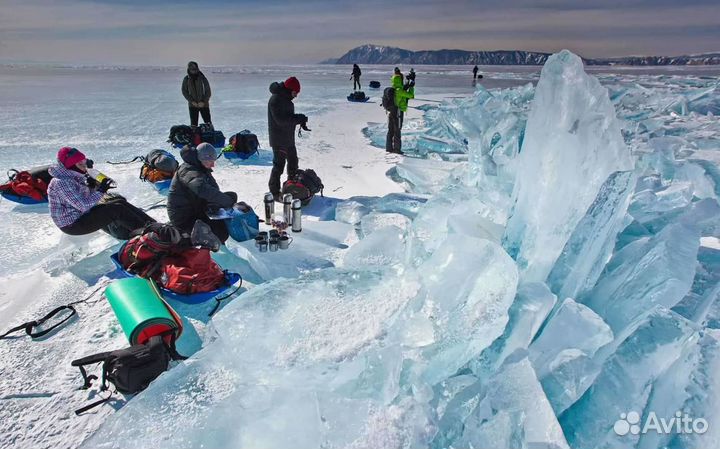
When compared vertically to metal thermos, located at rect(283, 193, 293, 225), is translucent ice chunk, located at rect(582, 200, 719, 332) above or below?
above

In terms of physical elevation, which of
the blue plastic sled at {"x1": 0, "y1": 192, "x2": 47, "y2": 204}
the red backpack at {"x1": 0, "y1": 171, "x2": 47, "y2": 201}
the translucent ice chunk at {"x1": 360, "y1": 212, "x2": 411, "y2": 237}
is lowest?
the translucent ice chunk at {"x1": 360, "y1": 212, "x2": 411, "y2": 237}

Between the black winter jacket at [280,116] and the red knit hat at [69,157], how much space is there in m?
2.54

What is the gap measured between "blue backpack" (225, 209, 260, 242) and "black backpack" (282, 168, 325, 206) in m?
1.16

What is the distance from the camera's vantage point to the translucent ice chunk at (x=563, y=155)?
8.97ft

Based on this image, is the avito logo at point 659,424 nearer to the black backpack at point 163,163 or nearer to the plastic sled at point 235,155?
the black backpack at point 163,163

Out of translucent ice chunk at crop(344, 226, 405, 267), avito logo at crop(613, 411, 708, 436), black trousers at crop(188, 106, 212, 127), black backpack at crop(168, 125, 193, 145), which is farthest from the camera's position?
black trousers at crop(188, 106, 212, 127)

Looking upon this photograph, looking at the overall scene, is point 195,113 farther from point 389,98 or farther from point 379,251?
point 379,251

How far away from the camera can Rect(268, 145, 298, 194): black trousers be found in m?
6.09

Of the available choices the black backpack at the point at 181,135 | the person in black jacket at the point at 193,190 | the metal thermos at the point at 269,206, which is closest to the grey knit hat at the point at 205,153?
the person in black jacket at the point at 193,190

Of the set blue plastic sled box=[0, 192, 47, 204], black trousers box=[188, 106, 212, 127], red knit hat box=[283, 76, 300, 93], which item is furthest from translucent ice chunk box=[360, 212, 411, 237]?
black trousers box=[188, 106, 212, 127]

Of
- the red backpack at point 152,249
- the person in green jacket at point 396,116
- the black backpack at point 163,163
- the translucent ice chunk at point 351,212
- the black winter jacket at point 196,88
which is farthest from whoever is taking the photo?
the black winter jacket at point 196,88

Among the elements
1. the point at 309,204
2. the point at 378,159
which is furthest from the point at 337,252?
the point at 378,159

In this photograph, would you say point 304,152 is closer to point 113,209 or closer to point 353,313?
point 113,209

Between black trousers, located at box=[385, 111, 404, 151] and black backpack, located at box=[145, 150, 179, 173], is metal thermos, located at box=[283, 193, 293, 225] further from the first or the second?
black trousers, located at box=[385, 111, 404, 151]
